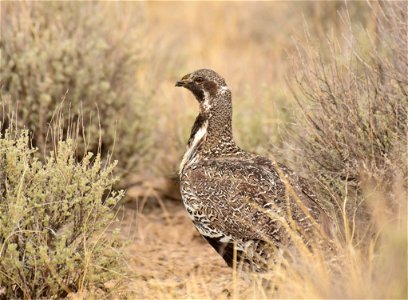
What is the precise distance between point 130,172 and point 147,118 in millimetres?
542

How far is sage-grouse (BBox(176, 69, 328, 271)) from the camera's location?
5.39 meters

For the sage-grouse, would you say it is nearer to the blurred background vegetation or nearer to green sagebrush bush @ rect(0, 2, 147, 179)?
the blurred background vegetation

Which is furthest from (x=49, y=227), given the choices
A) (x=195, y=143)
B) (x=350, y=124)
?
(x=350, y=124)

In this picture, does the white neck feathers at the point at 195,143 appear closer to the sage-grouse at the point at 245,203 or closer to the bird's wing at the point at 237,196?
the sage-grouse at the point at 245,203

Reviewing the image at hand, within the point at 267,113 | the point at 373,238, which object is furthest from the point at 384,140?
the point at 267,113

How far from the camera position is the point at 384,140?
→ 6016mm

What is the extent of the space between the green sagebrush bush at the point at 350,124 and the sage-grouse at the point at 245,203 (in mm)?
358

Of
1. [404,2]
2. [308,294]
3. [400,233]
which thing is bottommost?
[308,294]

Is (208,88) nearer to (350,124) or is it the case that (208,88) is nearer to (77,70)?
(350,124)

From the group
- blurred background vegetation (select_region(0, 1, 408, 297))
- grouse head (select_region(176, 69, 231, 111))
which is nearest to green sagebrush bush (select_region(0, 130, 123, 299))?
blurred background vegetation (select_region(0, 1, 408, 297))

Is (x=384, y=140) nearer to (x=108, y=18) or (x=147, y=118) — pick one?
(x=147, y=118)

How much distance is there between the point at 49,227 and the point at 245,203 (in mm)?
1191

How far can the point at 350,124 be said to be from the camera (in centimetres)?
608

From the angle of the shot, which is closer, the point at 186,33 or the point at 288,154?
the point at 288,154
